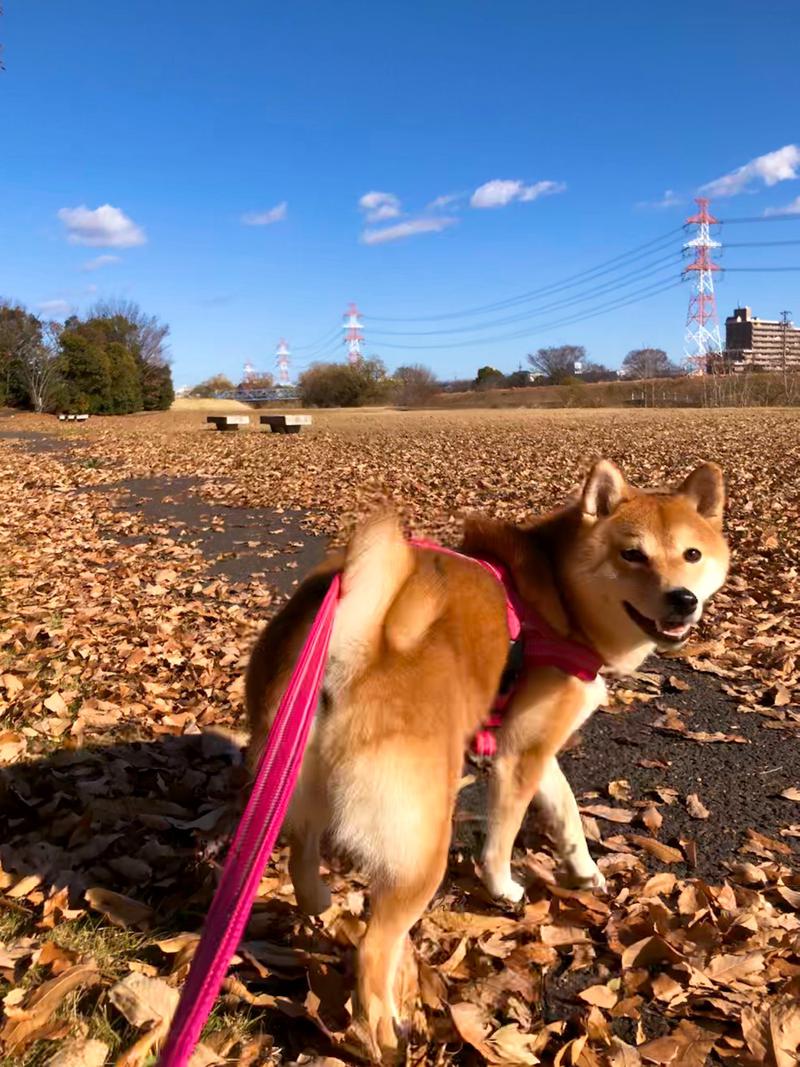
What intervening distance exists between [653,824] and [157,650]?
3685 mm

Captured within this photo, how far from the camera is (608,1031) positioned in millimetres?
2500

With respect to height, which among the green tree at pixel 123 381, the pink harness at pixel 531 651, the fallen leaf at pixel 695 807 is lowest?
the fallen leaf at pixel 695 807

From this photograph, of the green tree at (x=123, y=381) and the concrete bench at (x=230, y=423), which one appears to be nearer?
the concrete bench at (x=230, y=423)

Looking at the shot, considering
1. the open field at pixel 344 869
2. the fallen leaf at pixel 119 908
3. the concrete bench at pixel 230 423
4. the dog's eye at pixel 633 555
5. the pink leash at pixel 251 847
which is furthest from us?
the concrete bench at pixel 230 423

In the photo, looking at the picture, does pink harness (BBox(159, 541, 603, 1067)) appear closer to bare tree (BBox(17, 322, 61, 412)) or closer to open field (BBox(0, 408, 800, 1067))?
open field (BBox(0, 408, 800, 1067))

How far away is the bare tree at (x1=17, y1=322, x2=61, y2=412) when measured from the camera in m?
48.8

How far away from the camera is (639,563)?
3.22 meters

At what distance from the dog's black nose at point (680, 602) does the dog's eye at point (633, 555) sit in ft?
0.61

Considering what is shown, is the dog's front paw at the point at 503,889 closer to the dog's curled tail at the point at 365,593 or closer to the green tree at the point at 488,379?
the dog's curled tail at the point at 365,593

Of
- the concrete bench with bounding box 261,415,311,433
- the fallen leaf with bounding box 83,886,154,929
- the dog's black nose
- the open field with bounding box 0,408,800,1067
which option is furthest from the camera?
the concrete bench with bounding box 261,415,311,433

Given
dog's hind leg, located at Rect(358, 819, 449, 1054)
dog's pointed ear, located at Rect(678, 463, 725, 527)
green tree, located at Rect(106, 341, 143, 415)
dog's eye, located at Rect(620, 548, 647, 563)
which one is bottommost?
dog's hind leg, located at Rect(358, 819, 449, 1054)

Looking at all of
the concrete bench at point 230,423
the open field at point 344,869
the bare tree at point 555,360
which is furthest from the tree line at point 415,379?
the open field at point 344,869

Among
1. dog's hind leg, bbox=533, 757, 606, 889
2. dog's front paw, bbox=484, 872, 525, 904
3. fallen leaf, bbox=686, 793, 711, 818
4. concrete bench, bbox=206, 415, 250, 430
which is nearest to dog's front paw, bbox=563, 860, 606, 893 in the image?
dog's hind leg, bbox=533, 757, 606, 889

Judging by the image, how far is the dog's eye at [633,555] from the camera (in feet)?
10.6
